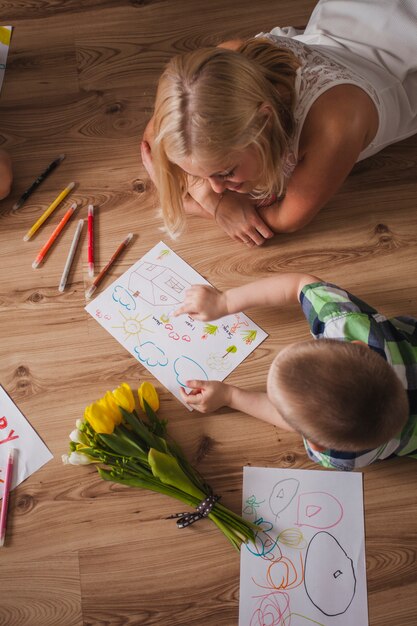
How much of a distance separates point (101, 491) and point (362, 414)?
0.46 m

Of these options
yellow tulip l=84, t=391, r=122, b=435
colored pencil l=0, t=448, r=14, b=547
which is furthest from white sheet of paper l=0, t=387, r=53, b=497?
yellow tulip l=84, t=391, r=122, b=435

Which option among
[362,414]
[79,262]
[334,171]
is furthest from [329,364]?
[79,262]

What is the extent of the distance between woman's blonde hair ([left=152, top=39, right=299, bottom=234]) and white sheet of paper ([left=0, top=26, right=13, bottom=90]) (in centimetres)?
53

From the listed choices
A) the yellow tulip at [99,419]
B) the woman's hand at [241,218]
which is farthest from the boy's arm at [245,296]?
the yellow tulip at [99,419]

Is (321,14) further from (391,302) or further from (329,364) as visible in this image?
(329,364)

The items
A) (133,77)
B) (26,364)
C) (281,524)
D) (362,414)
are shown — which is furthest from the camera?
(133,77)

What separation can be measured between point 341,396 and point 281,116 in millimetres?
437

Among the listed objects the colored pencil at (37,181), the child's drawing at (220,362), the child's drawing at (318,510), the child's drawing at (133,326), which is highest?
the colored pencil at (37,181)

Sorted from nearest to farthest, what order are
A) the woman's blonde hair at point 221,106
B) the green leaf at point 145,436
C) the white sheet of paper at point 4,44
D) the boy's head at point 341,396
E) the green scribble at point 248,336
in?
the boy's head at point 341,396, the woman's blonde hair at point 221,106, the green leaf at point 145,436, the green scribble at point 248,336, the white sheet of paper at point 4,44

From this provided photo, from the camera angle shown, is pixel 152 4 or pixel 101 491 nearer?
pixel 101 491

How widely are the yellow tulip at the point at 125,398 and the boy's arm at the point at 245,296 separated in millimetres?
160

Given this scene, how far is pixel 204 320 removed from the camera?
39.6 inches

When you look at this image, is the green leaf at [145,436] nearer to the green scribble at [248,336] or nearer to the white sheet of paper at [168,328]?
the white sheet of paper at [168,328]

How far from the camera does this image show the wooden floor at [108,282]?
3.00 feet
